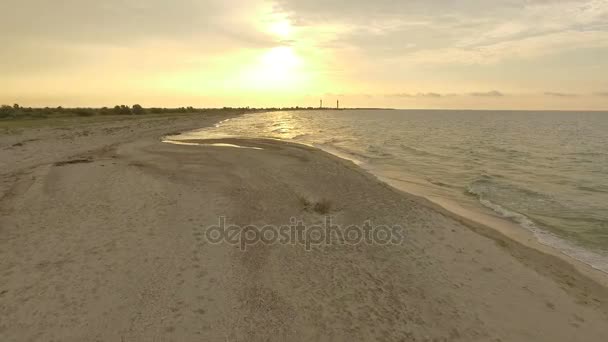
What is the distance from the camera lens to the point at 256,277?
612cm

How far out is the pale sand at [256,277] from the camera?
4887 mm

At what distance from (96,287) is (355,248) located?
4906 millimetres

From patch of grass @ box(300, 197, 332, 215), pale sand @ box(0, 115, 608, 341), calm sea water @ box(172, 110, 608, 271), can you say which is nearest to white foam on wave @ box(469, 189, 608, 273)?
calm sea water @ box(172, 110, 608, 271)

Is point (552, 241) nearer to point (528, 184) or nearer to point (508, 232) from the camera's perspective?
point (508, 232)

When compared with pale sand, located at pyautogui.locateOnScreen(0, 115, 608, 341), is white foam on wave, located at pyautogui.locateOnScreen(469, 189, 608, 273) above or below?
below

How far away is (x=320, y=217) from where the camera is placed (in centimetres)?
926

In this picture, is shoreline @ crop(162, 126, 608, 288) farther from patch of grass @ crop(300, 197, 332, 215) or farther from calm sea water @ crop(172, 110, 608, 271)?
patch of grass @ crop(300, 197, 332, 215)

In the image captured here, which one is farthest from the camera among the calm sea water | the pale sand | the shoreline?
the calm sea water

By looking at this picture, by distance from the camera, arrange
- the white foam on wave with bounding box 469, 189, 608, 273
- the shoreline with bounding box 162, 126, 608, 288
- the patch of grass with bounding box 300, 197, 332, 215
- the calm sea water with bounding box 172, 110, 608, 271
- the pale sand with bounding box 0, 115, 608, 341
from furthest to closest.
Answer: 1. the calm sea water with bounding box 172, 110, 608, 271
2. the patch of grass with bounding box 300, 197, 332, 215
3. the white foam on wave with bounding box 469, 189, 608, 273
4. the shoreline with bounding box 162, 126, 608, 288
5. the pale sand with bounding box 0, 115, 608, 341

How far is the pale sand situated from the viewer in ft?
16.0

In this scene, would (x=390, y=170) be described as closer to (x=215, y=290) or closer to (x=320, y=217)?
(x=320, y=217)

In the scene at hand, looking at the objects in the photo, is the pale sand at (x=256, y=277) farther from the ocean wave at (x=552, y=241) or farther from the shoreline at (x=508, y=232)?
the ocean wave at (x=552, y=241)

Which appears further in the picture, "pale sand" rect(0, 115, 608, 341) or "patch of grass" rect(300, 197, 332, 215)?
"patch of grass" rect(300, 197, 332, 215)

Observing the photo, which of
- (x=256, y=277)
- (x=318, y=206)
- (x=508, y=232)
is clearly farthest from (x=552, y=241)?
(x=256, y=277)
